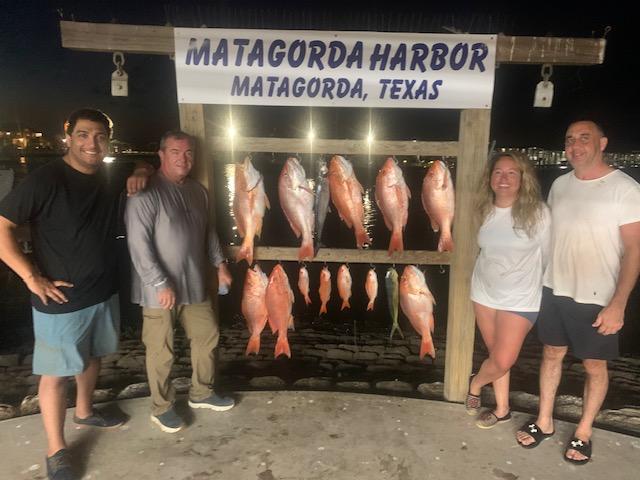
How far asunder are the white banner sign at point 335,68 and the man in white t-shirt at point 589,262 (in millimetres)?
929

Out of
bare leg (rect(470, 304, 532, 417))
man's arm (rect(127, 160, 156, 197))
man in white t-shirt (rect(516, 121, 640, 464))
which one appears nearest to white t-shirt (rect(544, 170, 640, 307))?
man in white t-shirt (rect(516, 121, 640, 464))

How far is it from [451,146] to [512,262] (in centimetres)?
115

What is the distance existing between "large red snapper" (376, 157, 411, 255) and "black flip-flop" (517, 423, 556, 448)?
1.73 metres

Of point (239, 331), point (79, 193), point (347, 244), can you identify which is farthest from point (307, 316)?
point (347, 244)

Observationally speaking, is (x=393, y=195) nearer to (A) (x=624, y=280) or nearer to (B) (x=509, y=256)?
(B) (x=509, y=256)

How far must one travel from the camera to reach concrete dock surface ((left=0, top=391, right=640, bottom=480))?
10.4 ft

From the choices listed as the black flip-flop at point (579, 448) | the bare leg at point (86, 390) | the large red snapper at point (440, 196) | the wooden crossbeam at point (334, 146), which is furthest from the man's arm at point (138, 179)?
the black flip-flop at point (579, 448)

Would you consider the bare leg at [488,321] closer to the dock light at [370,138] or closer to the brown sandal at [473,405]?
the brown sandal at [473,405]

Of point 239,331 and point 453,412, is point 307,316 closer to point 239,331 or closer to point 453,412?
point 239,331

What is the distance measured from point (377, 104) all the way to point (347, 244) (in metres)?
16.1

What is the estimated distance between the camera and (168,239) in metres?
3.44

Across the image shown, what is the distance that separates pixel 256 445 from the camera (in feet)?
11.4

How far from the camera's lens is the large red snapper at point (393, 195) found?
3.76 meters

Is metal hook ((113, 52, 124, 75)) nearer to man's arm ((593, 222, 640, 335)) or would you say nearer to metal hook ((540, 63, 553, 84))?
metal hook ((540, 63, 553, 84))
